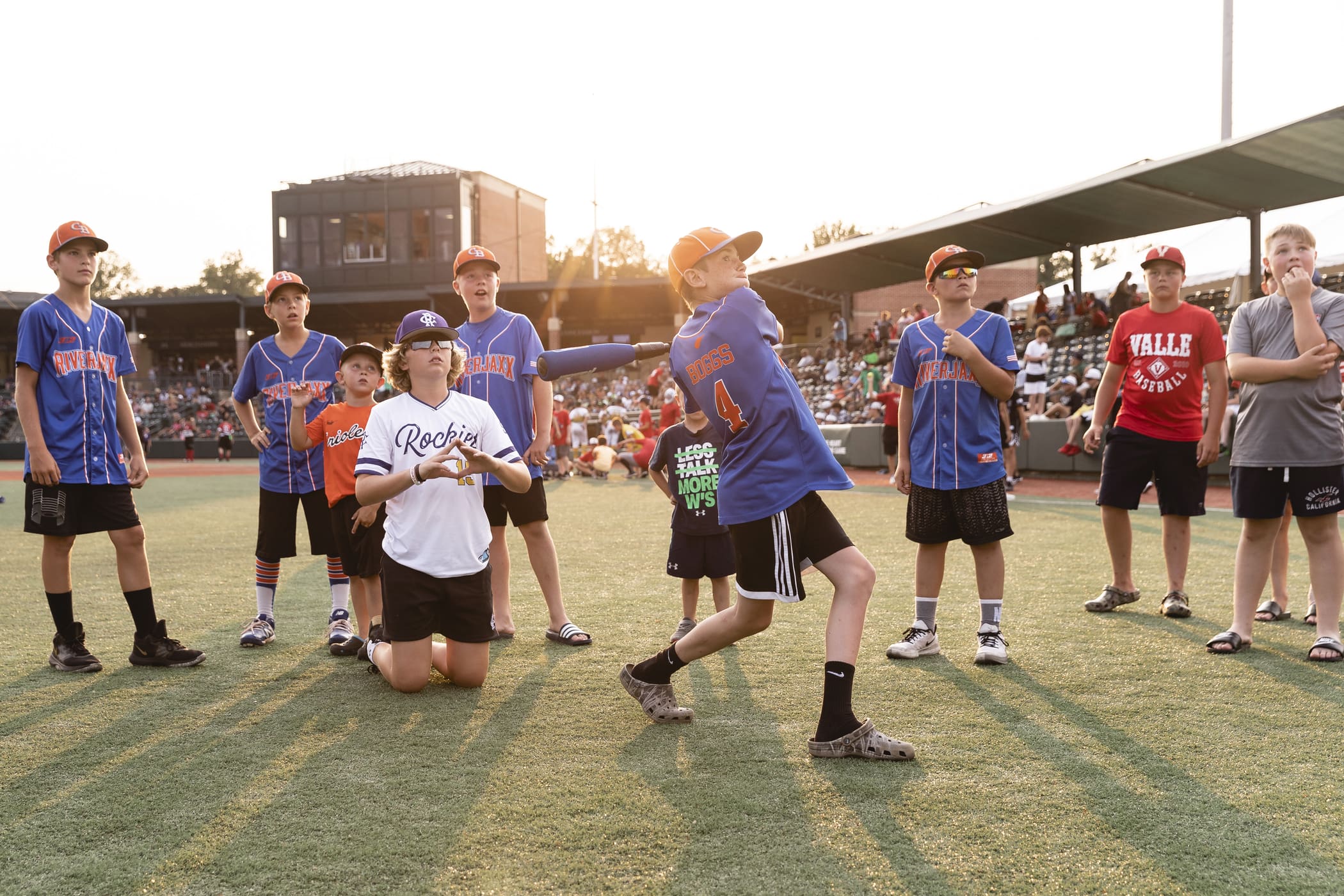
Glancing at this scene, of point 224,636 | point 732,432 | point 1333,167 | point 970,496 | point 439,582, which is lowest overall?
point 224,636

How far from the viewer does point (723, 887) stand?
96.0 inches

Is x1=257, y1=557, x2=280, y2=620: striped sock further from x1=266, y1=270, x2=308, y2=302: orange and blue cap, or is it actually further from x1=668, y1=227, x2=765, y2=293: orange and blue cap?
x1=668, y1=227, x2=765, y2=293: orange and blue cap

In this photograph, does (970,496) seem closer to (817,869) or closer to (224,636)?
(817,869)

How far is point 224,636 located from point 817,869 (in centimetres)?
A: 433

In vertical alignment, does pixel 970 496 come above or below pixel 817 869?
above

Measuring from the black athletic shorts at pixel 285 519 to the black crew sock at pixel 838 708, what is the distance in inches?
131

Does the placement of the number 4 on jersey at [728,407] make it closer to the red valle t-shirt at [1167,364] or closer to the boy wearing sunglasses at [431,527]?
the boy wearing sunglasses at [431,527]

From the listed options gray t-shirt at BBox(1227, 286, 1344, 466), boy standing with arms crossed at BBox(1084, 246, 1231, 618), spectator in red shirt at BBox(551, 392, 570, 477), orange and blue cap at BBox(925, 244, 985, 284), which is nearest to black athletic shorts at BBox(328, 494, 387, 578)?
orange and blue cap at BBox(925, 244, 985, 284)

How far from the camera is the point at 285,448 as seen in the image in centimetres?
554

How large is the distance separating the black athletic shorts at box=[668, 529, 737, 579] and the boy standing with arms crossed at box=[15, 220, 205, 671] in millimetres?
2604

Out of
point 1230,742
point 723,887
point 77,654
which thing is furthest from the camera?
point 77,654

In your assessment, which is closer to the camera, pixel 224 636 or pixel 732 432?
pixel 732 432

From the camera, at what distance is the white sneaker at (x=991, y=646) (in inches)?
184

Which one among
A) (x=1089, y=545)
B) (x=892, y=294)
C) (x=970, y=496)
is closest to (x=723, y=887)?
(x=970, y=496)
